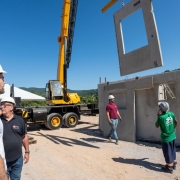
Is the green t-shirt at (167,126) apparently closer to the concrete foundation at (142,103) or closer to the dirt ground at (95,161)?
the dirt ground at (95,161)

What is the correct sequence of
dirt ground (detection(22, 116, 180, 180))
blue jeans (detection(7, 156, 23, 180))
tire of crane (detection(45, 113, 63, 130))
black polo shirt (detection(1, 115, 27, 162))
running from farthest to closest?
tire of crane (detection(45, 113, 63, 130)) → dirt ground (detection(22, 116, 180, 180)) → blue jeans (detection(7, 156, 23, 180)) → black polo shirt (detection(1, 115, 27, 162))

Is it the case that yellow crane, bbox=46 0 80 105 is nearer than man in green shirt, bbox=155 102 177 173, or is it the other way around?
man in green shirt, bbox=155 102 177 173

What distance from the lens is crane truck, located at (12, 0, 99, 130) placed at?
1225 cm

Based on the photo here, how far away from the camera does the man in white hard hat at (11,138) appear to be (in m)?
2.91

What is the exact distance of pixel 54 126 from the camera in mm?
11930

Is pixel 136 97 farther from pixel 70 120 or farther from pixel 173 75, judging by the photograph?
pixel 70 120

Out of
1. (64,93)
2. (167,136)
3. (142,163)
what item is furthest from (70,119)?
(167,136)

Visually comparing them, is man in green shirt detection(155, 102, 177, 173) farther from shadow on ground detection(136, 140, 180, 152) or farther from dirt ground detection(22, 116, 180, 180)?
shadow on ground detection(136, 140, 180, 152)

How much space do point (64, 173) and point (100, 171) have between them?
0.89 m

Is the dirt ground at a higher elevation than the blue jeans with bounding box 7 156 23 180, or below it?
below

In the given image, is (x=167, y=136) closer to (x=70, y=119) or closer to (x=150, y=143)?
(x=150, y=143)

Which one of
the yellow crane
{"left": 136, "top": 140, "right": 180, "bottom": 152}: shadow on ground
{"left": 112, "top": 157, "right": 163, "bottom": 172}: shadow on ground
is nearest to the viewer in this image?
{"left": 112, "top": 157, "right": 163, "bottom": 172}: shadow on ground

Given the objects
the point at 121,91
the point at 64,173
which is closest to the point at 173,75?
the point at 121,91

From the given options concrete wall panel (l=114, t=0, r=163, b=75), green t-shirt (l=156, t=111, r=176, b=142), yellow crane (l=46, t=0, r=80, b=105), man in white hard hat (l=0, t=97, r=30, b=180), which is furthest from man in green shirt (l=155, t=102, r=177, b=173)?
yellow crane (l=46, t=0, r=80, b=105)
